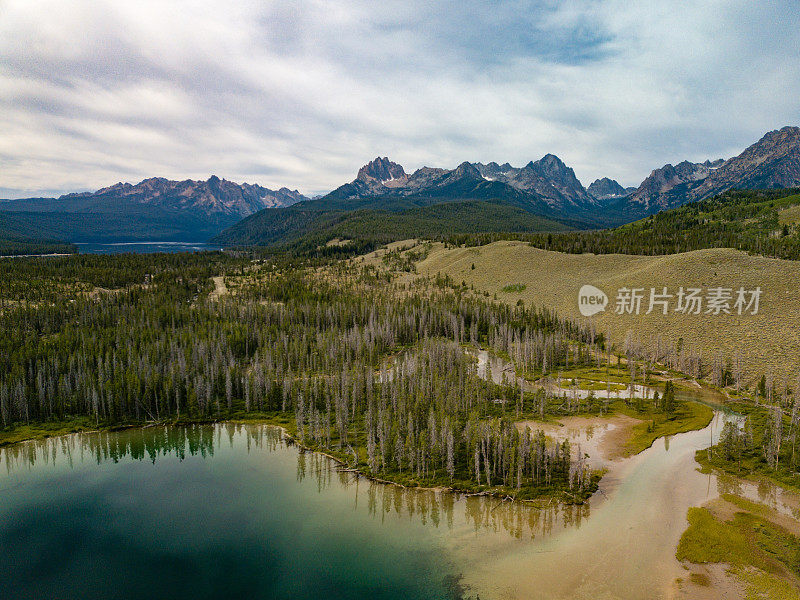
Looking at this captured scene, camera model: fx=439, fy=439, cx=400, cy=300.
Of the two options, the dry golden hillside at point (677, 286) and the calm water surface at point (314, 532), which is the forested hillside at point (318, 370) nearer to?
the calm water surface at point (314, 532)

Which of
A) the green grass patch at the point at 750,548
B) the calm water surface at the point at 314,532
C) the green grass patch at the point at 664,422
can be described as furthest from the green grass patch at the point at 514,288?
the green grass patch at the point at 750,548

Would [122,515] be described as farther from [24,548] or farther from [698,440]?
[698,440]

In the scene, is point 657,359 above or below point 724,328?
below

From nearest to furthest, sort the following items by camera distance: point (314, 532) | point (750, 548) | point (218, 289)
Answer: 1. point (750, 548)
2. point (314, 532)
3. point (218, 289)

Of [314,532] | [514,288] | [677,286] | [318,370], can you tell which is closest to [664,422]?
[314,532]

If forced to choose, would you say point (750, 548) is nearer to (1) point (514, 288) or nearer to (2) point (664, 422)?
(2) point (664, 422)

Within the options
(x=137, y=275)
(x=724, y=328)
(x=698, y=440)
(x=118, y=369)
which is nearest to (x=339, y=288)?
(x=137, y=275)

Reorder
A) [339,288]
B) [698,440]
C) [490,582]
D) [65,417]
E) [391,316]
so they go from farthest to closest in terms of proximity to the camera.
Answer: [339,288] → [391,316] → [65,417] → [698,440] → [490,582]

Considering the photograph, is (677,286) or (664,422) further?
(677,286)

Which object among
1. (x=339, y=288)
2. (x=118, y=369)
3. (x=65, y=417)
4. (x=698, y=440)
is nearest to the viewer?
(x=698, y=440)
